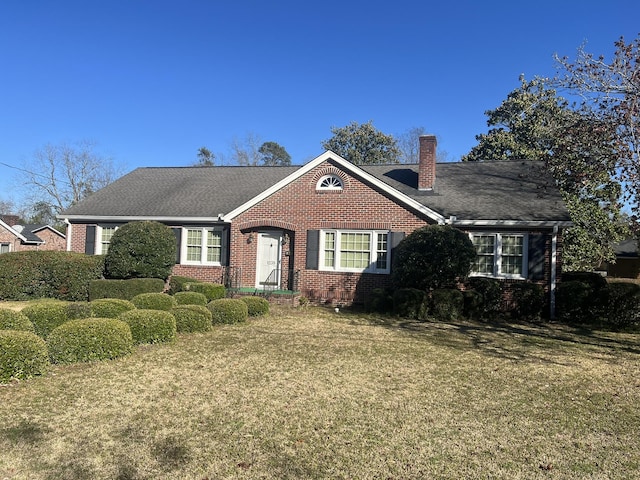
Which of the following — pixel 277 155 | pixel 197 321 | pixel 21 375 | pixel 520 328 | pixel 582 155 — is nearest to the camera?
pixel 21 375

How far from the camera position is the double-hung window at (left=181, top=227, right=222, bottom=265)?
16.3 meters

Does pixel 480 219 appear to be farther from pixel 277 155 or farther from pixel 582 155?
pixel 277 155

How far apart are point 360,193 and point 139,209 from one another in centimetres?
867

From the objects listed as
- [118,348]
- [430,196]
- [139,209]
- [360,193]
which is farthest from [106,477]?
[139,209]

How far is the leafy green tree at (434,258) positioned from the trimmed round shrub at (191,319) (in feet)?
19.4

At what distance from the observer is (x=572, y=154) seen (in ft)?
34.7

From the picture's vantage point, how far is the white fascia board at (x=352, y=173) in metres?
13.9

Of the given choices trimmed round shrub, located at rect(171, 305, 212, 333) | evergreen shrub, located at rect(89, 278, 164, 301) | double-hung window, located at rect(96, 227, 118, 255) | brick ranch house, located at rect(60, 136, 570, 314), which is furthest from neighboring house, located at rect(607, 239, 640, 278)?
trimmed round shrub, located at rect(171, 305, 212, 333)

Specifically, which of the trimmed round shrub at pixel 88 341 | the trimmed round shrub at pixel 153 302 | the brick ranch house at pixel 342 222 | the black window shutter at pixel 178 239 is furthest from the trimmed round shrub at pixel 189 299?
the black window shutter at pixel 178 239

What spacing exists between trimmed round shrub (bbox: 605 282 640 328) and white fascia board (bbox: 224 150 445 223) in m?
4.92

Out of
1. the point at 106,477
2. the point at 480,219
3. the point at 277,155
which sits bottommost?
the point at 106,477

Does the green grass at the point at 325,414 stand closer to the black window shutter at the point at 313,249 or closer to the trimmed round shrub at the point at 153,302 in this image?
the trimmed round shrub at the point at 153,302

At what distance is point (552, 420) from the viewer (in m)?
5.04

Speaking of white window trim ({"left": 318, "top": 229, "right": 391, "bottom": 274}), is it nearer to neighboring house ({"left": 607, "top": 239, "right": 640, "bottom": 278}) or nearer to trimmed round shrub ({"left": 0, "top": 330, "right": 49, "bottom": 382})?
trimmed round shrub ({"left": 0, "top": 330, "right": 49, "bottom": 382})
